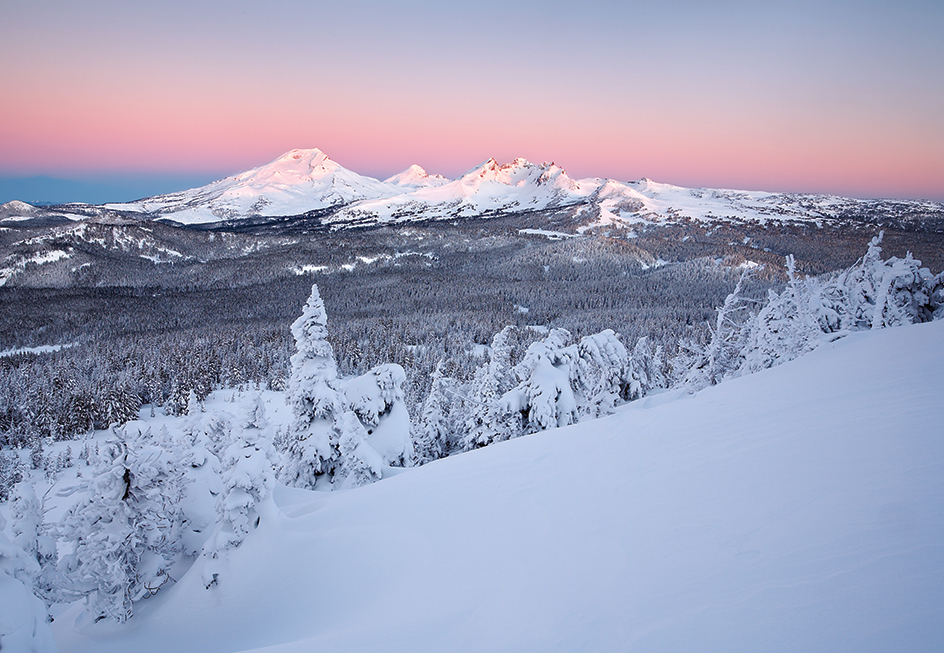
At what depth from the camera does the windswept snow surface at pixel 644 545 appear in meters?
3.35

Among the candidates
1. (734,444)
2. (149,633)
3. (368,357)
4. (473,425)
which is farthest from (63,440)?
(734,444)

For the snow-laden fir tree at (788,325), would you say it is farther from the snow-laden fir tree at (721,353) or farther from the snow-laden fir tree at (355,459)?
the snow-laden fir tree at (355,459)

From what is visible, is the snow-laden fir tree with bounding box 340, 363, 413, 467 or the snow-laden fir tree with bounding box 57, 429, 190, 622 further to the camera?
the snow-laden fir tree with bounding box 340, 363, 413, 467

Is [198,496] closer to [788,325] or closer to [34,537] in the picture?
[34,537]

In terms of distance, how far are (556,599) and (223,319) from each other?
365ft

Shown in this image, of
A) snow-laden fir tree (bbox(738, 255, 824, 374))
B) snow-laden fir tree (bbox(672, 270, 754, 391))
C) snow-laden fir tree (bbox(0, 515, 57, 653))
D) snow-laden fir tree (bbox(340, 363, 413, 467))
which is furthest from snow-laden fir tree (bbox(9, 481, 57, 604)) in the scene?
snow-laden fir tree (bbox(738, 255, 824, 374))

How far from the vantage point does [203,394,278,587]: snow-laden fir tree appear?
757 centimetres

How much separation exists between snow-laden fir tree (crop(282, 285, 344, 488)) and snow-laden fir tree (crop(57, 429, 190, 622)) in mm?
6460

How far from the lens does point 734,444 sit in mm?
6648

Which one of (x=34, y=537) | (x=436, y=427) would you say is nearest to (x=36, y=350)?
(x=436, y=427)

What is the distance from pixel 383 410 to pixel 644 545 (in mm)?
13275

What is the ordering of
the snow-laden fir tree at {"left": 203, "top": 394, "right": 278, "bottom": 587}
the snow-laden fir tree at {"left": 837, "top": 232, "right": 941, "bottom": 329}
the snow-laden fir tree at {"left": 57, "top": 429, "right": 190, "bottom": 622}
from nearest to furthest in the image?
the snow-laden fir tree at {"left": 57, "top": 429, "right": 190, "bottom": 622}
the snow-laden fir tree at {"left": 203, "top": 394, "right": 278, "bottom": 587}
the snow-laden fir tree at {"left": 837, "top": 232, "right": 941, "bottom": 329}

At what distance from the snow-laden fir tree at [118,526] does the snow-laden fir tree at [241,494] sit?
0.99 m

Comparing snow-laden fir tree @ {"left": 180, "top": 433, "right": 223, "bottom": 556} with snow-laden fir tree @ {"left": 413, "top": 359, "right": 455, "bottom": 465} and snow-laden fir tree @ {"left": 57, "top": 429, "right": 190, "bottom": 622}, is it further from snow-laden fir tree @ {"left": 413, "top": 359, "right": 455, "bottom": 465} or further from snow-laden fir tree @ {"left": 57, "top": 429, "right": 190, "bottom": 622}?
snow-laden fir tree @ {"left": 413, "top": 359, "right": 455, "bottom": 465}
